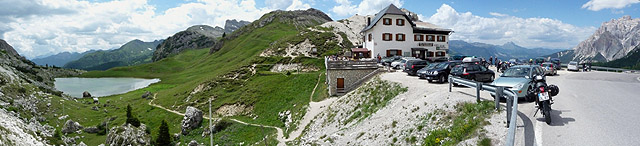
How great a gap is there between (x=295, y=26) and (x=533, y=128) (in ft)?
513

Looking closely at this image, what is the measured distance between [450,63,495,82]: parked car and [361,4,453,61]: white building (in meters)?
34.0

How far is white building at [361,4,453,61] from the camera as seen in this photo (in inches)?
2487

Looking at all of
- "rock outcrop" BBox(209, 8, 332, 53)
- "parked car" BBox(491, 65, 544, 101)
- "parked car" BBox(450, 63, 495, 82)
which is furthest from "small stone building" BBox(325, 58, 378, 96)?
"rock outcrop" BBox(209, 8, 332, 53)

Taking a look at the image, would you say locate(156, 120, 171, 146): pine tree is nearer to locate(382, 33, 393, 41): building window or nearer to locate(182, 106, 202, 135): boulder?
locate(182, 106, 202, 135): boulder

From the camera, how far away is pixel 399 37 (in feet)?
212

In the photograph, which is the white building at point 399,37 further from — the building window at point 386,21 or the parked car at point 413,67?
the parked car at point 413,67

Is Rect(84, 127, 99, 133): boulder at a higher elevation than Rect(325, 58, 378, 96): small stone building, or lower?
lower

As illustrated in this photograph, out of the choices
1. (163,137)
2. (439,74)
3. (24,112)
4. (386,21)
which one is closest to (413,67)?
(439,74)

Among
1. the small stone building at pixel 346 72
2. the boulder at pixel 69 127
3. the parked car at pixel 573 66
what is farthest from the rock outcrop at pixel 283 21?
the parked car at pixel 573 66

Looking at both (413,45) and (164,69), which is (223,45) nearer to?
(164,69)

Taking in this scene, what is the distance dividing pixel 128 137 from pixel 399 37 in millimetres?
49709

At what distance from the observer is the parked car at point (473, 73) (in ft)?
88.4

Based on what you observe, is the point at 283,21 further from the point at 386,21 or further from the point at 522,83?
the point at 522,83

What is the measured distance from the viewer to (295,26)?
16462cm
